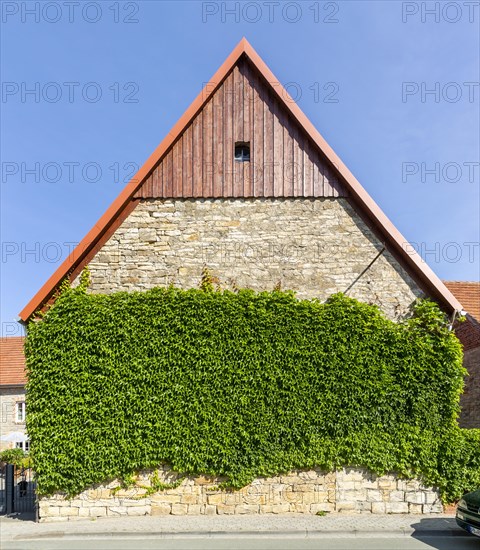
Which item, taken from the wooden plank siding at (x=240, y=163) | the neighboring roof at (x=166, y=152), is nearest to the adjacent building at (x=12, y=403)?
the neighboring roof at (x=166, y=152)

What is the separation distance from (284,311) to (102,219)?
4293 mm

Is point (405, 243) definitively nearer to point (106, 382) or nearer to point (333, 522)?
point (333, 522)

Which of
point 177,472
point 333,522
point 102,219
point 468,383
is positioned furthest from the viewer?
point 468,383

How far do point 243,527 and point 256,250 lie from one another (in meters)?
5.36

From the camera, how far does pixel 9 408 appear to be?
25781 millimetres

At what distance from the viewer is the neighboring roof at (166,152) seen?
32.4 ft

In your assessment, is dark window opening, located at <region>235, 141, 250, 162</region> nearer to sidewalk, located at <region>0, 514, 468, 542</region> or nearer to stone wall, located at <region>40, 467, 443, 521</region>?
stone wall, located at <region>40, 467, 443, 521</region>

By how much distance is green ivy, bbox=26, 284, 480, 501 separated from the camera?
9250mm

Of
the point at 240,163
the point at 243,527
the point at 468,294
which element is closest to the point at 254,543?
the point at 243,527

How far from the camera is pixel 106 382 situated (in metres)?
9.34

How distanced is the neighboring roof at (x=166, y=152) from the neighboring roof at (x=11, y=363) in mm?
17095

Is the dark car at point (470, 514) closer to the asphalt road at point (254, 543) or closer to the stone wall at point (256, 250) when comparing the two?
the asphalt road at point (254, 543)

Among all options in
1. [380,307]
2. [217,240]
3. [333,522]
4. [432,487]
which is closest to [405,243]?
[380,307]

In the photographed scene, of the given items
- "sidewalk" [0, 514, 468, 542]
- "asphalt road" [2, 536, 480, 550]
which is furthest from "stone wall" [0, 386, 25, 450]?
"asphalt road" [2, 536, 480, 550]
